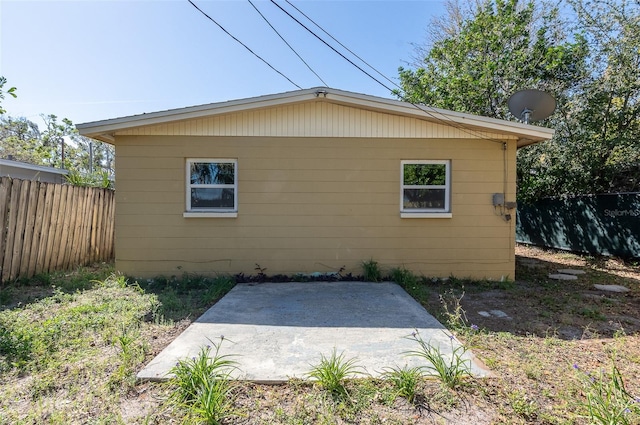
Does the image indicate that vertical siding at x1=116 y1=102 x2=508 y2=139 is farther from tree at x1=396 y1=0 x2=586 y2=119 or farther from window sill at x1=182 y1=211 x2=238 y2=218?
tree at x1=396 y1=0 x2=586 y2=119

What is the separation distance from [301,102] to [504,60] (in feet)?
22.7

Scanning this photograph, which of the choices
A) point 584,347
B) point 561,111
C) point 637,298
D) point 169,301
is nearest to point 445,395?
point 584,347

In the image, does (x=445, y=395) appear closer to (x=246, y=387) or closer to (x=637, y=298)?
(x=246, y=387)

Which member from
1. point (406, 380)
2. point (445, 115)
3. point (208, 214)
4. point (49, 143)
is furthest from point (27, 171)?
point (49, 143)

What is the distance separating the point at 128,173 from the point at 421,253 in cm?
537

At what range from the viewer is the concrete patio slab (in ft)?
8.18

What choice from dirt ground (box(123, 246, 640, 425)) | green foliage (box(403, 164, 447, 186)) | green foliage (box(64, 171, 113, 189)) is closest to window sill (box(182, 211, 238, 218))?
dirt ground (box(123, 246, 640, 425))

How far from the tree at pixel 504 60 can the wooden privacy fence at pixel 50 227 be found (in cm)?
993

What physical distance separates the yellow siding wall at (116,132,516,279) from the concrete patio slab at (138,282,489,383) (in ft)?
3.18

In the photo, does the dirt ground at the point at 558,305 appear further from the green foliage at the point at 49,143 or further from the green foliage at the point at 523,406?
the green foliage at the point at 49,143

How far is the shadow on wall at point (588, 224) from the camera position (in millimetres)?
7172

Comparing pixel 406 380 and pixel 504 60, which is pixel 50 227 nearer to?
pixel 406 380

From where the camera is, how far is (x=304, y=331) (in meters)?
3.20

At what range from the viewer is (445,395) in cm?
209
